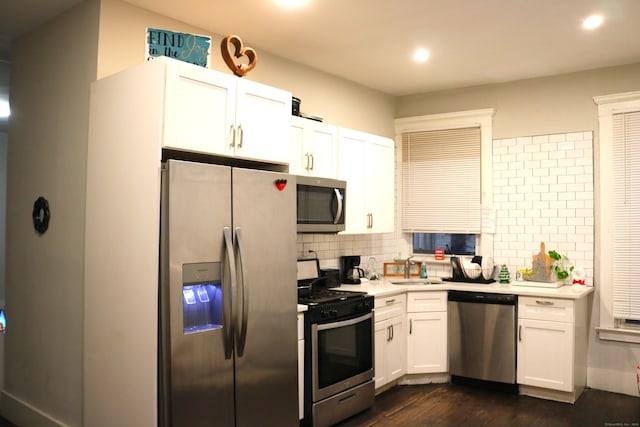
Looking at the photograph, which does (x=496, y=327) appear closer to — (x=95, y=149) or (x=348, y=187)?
(x=348, y=187)

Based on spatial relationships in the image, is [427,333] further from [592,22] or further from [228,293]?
[592,22]

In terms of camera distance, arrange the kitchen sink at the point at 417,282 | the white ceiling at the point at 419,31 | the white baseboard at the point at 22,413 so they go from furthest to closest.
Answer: the kitchen sink at the point at 417,282 < the white baseboard at the point at 22,413 < the white ceiling at the point at 419,31

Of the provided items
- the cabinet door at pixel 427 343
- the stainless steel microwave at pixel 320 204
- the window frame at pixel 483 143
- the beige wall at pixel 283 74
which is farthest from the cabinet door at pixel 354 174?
the window frame at pixel 483 143

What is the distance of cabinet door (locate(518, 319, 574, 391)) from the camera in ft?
13.7

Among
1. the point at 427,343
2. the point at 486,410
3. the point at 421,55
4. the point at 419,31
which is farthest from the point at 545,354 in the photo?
the point at 419,31

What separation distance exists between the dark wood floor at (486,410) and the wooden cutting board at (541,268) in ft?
3.39

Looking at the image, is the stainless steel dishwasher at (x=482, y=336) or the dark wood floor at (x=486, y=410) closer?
A: the dark wood floor at (x=486, y=410)

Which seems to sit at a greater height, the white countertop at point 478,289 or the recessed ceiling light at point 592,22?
the recessed ceiling light at point 592,22

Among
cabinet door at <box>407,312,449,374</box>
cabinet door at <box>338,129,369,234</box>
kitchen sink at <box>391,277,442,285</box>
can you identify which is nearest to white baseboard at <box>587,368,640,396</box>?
cabinet door at <box>407,312,449,374</box>

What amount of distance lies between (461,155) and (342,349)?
103 inches

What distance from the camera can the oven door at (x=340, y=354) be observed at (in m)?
3.51

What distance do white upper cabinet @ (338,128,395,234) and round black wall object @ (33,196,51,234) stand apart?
223 cm

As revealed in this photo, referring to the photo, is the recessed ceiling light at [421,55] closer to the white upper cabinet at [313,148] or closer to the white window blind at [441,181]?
the white upper cabinet at [313,148]

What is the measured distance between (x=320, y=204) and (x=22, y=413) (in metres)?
2.61
